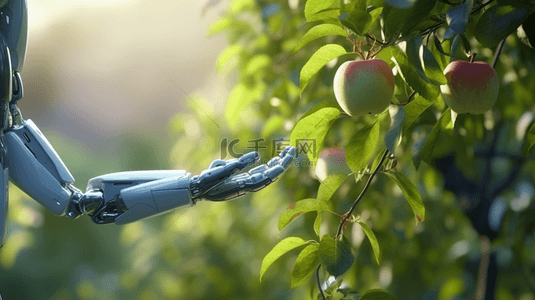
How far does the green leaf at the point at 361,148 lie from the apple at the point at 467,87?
52 millimetres

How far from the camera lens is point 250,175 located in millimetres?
328

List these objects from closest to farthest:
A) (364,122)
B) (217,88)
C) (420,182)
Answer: (364,122) < (420,182) < (217,88)

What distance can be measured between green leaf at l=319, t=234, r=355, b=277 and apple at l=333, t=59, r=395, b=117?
8 centimetres

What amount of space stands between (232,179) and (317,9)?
119 mm

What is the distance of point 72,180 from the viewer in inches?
13.5

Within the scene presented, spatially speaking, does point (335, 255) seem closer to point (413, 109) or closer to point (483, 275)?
point (413, 109)

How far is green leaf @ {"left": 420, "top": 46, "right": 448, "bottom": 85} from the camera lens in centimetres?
25

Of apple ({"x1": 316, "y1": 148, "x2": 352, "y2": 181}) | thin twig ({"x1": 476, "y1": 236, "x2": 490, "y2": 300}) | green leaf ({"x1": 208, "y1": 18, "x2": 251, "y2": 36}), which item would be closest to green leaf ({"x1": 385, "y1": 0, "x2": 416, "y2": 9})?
apple ({"x1": 316, "y1": 148, "x2": 352, "y2": 181})

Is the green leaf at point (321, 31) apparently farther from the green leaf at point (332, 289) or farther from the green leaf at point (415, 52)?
the green leaf at point (332, 289)

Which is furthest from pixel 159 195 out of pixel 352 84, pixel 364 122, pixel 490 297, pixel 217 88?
pixel 217 88

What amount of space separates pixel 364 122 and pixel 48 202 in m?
0.39

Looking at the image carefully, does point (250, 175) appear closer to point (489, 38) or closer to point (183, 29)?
point (489, 38)

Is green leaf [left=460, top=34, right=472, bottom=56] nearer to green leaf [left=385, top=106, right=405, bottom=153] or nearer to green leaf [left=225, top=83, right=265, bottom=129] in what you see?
green leaf [left=385, top=106, right=405, bottom=153]

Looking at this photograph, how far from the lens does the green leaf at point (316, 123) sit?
315mm
